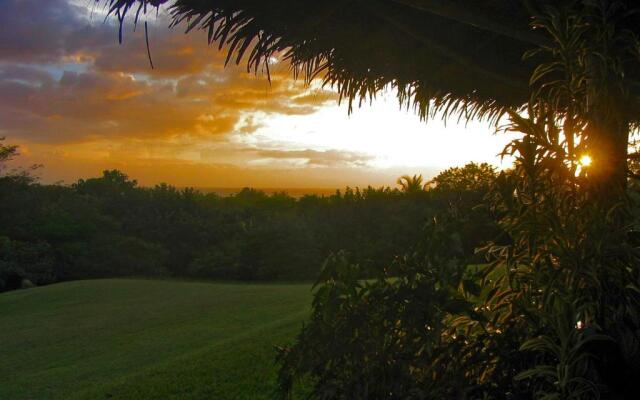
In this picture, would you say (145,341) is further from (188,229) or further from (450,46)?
(188,229)

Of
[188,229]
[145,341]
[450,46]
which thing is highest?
[450,46]

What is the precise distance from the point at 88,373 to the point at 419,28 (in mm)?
6206

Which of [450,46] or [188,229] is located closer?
[450,46]

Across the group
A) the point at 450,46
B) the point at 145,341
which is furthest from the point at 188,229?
the point at 450,46

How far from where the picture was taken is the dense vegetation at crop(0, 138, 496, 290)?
19.0m

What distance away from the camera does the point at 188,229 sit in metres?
21.7

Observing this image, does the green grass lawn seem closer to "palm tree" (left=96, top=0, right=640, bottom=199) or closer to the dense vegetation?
"palm tree" (left=96, top=0, right=640, bottom=199)

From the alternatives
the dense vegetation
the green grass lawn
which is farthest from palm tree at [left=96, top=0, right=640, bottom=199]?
the dense vegetation

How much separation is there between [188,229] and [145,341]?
43.1 feet

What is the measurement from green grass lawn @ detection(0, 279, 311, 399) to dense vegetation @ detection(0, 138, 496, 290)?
497 centimetres

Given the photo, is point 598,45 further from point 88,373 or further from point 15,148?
point 15,148

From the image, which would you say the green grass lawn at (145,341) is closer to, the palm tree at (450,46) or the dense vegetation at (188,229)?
the palm tree at (450,46)

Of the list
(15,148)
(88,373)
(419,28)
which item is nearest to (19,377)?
(88,373)

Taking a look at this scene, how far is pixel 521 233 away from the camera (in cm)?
233
